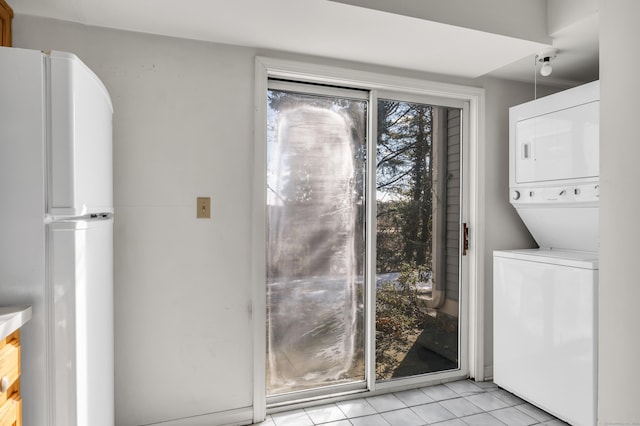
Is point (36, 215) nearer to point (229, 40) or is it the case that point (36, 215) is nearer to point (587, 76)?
point (229, 40)

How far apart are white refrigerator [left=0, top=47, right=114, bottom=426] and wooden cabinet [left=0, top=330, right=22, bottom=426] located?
33mm

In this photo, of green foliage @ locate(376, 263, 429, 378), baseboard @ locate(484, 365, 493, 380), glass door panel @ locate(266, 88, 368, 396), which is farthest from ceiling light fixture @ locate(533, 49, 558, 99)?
baseboard @ locate(484, 365, 493, 380)

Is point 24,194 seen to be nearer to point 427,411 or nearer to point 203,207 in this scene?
point 203,207

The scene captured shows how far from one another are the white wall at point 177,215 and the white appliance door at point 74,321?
1.90 feet

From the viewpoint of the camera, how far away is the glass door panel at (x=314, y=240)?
7.96ft

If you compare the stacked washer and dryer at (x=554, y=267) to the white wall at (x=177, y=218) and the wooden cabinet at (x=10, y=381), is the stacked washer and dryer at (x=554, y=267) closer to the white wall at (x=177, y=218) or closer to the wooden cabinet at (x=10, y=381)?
the white wall at (x=177, y=218)

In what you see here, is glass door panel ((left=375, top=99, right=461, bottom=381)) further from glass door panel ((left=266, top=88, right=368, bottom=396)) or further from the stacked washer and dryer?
the stacked washer and dryer

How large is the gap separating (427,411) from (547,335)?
2.75 feet

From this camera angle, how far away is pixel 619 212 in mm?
271

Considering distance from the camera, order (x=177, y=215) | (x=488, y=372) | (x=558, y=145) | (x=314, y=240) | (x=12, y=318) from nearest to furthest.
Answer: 1. (x=12, y=318)
2. (x=177, y=215)
3. (x=558, y=145)
4. (x=314, y=240)
5. (x=488, y=372)

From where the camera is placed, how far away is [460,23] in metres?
1.95

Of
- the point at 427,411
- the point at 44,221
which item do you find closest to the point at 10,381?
the point at 44,221

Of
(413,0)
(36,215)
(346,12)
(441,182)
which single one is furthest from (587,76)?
(36,215)

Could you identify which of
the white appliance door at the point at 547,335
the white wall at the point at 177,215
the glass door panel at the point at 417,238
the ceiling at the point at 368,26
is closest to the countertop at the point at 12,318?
the white wall at the point at 177,215
